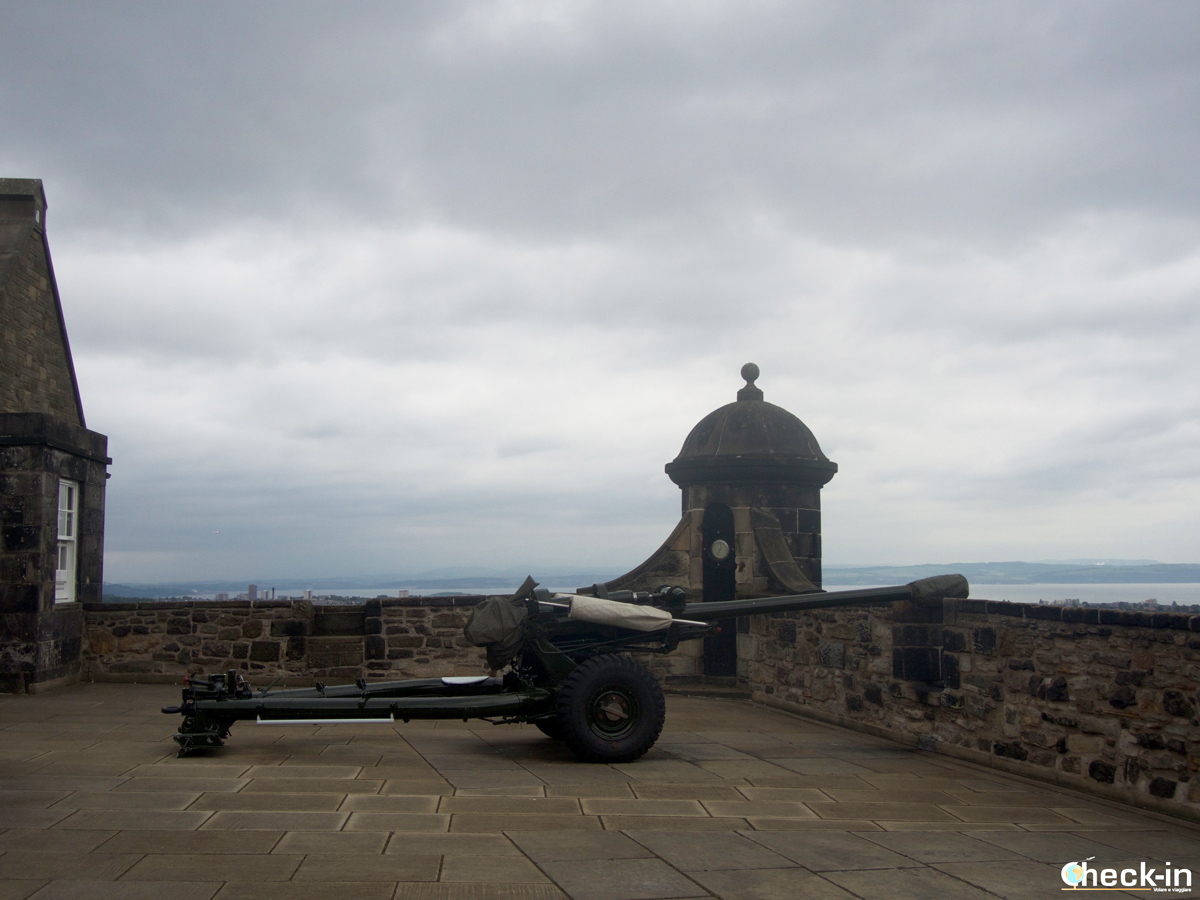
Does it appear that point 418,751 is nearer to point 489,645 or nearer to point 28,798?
point 489,645

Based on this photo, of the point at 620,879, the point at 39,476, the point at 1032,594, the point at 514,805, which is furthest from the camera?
the point at 1032,594

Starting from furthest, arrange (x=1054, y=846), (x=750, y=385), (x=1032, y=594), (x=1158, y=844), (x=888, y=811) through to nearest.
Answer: (x=1032, y=594) < (x=750, y=385) < (x=888, y=811) < (x=1158, y=844) < (x=1054, y=846)

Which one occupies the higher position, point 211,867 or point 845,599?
point 845,599

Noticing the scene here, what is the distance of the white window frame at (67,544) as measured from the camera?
10797 millimetres

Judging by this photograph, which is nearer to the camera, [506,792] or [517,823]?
[517,823]

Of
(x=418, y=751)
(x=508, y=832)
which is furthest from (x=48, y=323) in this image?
(x=508, y=832)

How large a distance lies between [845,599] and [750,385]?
16.8 ft

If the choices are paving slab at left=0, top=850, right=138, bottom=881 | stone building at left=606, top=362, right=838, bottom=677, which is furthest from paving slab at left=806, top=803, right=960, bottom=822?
stone building at left=606, top=362, right=838, bottom=677

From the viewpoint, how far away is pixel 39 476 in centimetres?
1016

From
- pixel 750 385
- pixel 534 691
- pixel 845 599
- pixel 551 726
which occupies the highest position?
pixel 750 385

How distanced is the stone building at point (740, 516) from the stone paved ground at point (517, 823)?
370cm

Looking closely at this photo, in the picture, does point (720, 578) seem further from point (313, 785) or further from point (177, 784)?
point (177, 784)

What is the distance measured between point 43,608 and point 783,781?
787cm

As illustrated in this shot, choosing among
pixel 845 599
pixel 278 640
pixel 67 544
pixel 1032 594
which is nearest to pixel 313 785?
pixel 845 599
